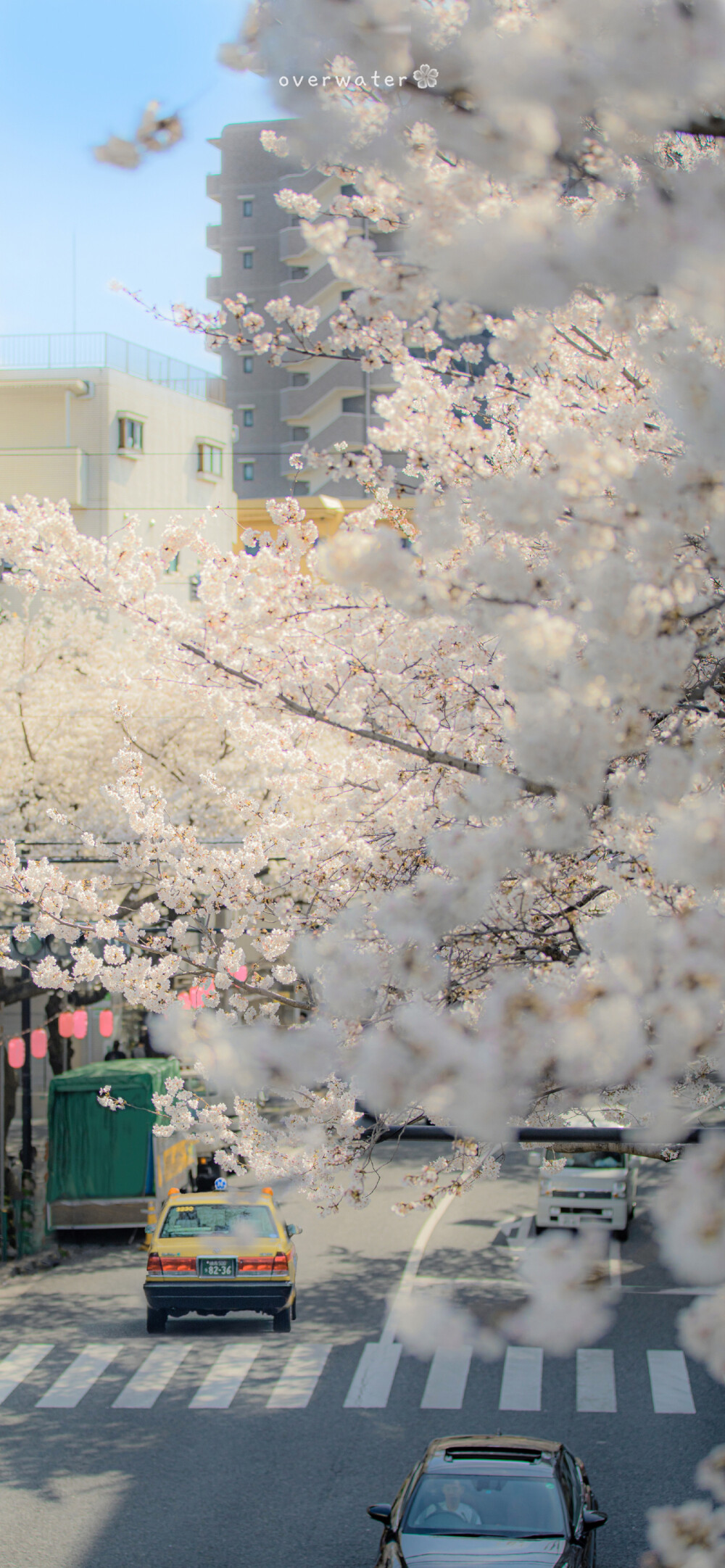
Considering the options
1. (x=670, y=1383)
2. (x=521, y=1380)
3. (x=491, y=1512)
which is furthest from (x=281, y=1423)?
(x=491, y=1512)

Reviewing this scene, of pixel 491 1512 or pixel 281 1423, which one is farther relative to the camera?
pixel 281 1423

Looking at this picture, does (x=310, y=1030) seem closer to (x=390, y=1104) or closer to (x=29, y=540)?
(x=390, y=1104)

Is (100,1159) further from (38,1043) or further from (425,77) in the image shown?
(425,77)

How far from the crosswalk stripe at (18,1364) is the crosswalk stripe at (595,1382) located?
6.14 metres

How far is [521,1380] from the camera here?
1512 cm

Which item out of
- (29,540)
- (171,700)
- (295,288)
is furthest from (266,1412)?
(295,288)

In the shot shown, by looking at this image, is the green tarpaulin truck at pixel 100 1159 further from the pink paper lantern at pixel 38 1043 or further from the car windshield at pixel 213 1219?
the car windshield at pixel 213 1219

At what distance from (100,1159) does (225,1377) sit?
653 centimetres

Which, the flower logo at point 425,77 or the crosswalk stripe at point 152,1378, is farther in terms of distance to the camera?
the crosswalk stripe at point 152,1378

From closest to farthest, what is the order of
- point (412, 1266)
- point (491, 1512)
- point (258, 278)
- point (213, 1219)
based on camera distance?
1. point (491, 1512)
2. point (213, 1219)
3. point (412, 1266)
4. point (258, 278)

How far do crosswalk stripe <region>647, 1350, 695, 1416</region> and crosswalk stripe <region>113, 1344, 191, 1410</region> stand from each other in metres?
5.30

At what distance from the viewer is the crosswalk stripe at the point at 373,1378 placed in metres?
14.2

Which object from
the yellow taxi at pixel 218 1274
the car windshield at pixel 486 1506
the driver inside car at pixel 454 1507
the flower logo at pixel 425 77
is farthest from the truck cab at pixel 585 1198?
the flower logo at pixel 425 77

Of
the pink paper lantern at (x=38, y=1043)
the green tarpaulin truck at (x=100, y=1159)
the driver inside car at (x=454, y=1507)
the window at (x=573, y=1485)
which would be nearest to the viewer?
the driver inside car at (x=454, y=1507)
